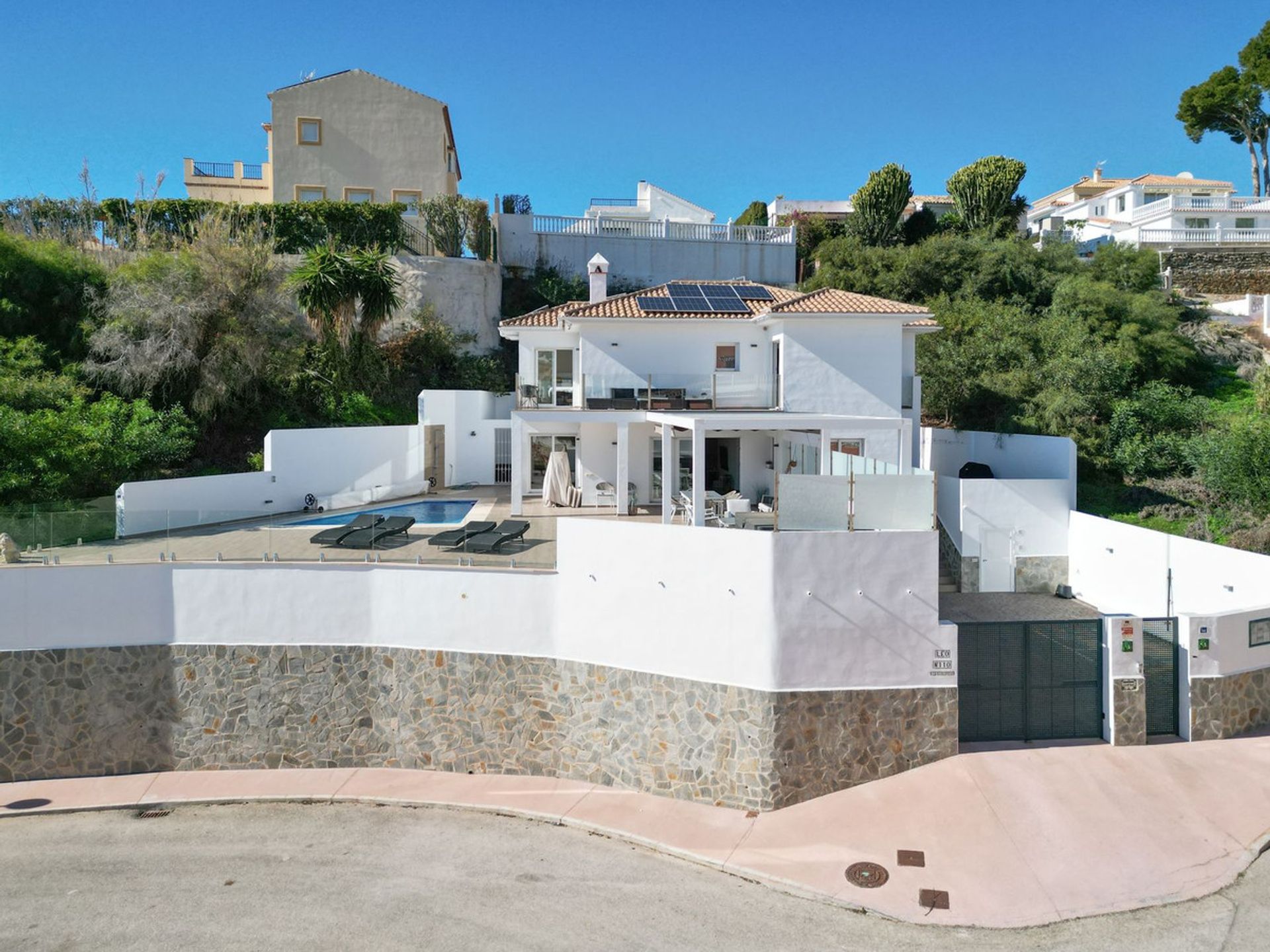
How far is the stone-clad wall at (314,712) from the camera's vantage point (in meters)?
14.1

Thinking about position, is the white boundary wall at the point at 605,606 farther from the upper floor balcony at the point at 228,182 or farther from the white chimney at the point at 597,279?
the upper floor balcony at the point at 228,182

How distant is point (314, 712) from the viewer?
1501 centimetres

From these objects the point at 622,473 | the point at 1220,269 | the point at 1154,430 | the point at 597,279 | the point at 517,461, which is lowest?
the point at 622,473

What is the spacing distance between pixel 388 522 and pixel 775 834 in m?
9.31

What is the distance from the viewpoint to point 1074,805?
1166 cm

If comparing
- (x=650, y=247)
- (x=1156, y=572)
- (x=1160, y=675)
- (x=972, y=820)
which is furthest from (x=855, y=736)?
(x=650, y=247)

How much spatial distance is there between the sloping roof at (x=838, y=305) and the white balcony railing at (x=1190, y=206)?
2778 centimetres

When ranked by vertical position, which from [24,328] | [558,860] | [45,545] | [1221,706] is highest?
[24,328]

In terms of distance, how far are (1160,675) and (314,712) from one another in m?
14.5

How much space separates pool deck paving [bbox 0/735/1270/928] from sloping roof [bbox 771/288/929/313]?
12.0 metres

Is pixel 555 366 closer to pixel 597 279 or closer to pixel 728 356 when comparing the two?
pixel 597 279

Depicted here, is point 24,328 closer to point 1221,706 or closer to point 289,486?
point 289,486

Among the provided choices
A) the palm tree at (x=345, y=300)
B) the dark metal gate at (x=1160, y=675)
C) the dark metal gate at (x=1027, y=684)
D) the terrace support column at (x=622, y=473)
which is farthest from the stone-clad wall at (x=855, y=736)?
the palm tree at (x=345, y=300)

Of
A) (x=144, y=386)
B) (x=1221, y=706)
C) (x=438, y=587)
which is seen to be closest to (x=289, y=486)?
(x=144, y=386)
